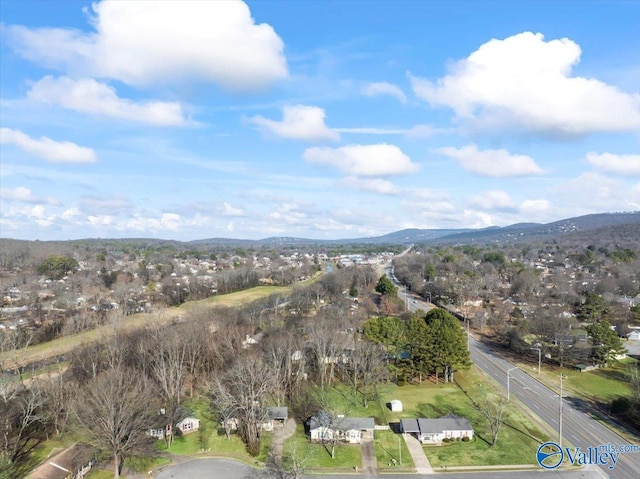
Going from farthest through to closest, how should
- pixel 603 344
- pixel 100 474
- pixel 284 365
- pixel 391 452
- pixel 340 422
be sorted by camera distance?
1. pixel 603 344
2. pixel 284 365
3. pixel 340 422
4. pixel 391 452
5. pixel 100 474

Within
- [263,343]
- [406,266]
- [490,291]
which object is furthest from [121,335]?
[406,266]

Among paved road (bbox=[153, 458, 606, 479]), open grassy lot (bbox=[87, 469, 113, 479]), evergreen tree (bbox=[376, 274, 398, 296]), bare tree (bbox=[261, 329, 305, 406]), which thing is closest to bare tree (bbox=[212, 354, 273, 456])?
bare tree (bbox=[261, 329, 305, 406])

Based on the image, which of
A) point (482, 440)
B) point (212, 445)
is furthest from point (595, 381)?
point (212, 445)

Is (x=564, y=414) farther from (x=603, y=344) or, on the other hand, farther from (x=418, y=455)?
(x=603, y=344)

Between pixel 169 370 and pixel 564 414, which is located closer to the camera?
pixel 564 414

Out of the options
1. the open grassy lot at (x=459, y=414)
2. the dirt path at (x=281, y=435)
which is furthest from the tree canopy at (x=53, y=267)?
the dirt path at (x=281, y=435)

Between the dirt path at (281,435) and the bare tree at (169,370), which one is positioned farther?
the bare tree at (169,370)

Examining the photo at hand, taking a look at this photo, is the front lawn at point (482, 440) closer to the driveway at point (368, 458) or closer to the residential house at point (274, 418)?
the driveway at point (368, 458)
